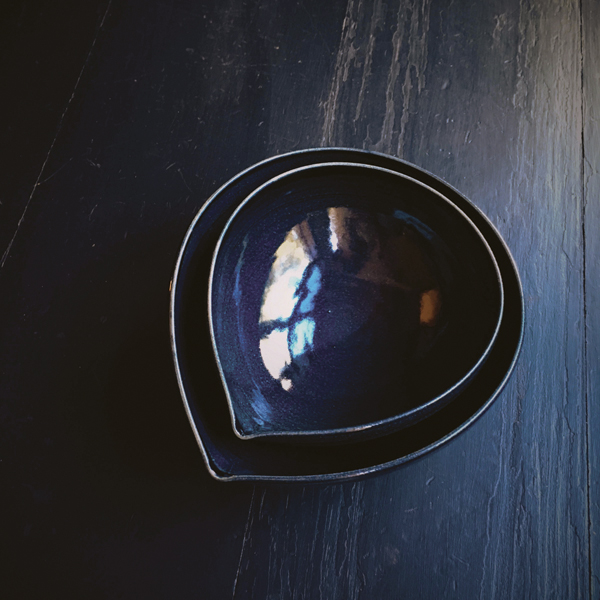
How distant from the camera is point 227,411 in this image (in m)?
0.31

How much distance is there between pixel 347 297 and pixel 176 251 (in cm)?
16

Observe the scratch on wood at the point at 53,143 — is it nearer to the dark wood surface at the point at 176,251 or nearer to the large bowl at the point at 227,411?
the dark wood surface at the point at 176,251

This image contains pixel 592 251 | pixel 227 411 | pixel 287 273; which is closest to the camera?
pixel 227 411

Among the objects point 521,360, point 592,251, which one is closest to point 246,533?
point 521,360

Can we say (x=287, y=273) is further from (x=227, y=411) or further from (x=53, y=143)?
(x=53, y=143)

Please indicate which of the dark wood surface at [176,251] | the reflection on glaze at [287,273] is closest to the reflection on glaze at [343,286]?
the reflection on glaze at [287,273]

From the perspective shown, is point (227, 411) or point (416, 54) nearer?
point (227, 411)

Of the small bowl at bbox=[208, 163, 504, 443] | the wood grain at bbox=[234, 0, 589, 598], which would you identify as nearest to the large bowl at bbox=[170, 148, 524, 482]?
the small bowl at bbox=[208, 163, 504, 443]

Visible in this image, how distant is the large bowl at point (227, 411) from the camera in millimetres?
305

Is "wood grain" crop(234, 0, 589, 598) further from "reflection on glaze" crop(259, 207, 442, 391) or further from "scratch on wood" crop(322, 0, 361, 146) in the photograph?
"reflection on glaze" crop(259, 207, 442, 391)

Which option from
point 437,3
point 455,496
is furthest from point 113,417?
point 437,3

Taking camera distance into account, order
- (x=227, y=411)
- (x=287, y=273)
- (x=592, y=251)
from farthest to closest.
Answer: (x=592, y=251)
(x=287, y=273)
(x=227, y=411)

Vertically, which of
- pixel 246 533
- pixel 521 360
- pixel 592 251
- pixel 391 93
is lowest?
pixel 246 533

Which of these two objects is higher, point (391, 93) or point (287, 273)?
point (391, 93)
